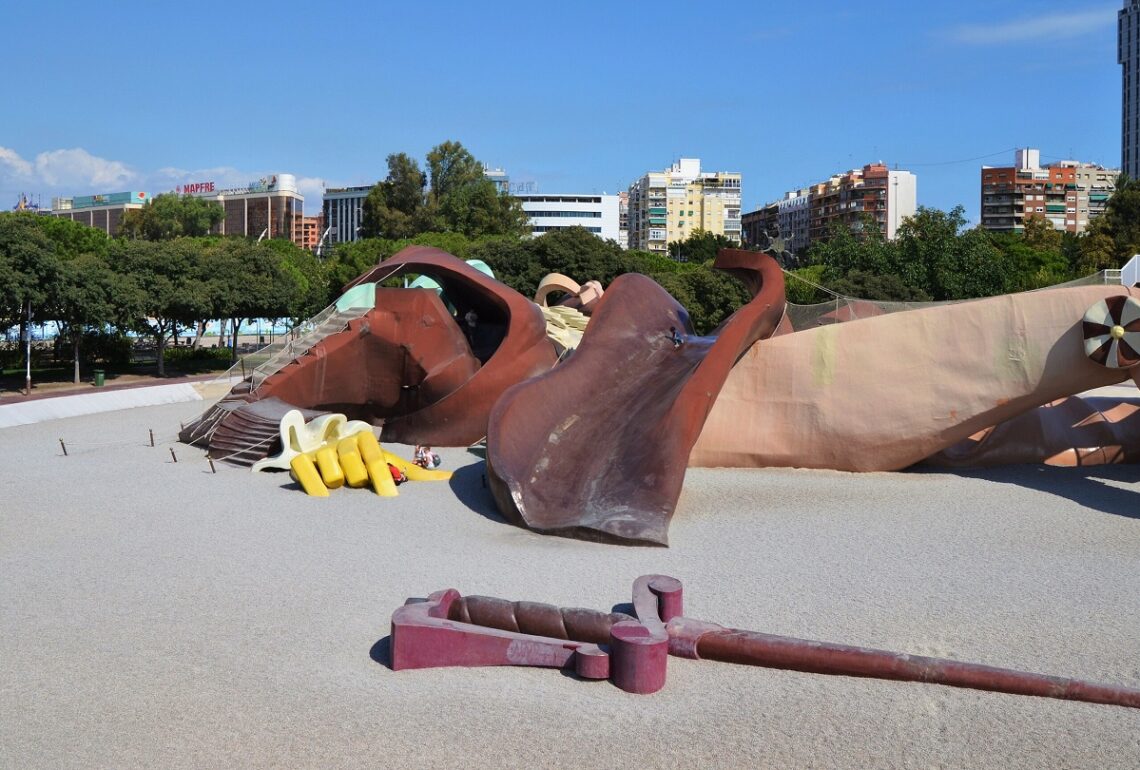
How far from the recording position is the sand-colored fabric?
49.0 ft

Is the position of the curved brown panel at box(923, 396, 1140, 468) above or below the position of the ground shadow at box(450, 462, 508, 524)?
above

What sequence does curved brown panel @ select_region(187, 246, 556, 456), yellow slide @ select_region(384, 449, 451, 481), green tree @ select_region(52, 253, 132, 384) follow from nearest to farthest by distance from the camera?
1. yellow slide @ select_region(384, 449, 451, 481)
2. curved brown panel @ select_region(187, 246, 556, 456)
3. green tree @ select_region(52, 253, 132, 384)

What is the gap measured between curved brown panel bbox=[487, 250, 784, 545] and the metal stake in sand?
3824 mm

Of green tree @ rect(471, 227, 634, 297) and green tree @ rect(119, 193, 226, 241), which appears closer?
green tree @ rect(471, 227, 634, 297)

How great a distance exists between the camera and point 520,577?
10492 millimetres

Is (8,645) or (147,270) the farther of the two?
(147,270)

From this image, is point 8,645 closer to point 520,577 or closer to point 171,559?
point 171,559

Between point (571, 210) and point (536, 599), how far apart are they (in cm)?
12452

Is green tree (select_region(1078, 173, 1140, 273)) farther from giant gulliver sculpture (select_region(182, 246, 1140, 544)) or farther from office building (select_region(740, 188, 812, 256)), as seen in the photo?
office building (select_region(740, 188, 812, 256))

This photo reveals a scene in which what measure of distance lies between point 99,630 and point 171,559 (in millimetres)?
2446

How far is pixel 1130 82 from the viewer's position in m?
124

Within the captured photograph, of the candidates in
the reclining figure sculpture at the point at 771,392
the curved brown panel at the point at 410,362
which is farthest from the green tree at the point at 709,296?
the reclining figure sculpture at the point at 771,392

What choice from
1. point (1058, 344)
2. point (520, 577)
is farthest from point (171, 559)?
point (1058, 344)

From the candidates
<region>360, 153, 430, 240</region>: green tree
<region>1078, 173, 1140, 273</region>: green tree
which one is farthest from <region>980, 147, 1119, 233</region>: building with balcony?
<region>360, 153, 430, 240</region>: green tree
